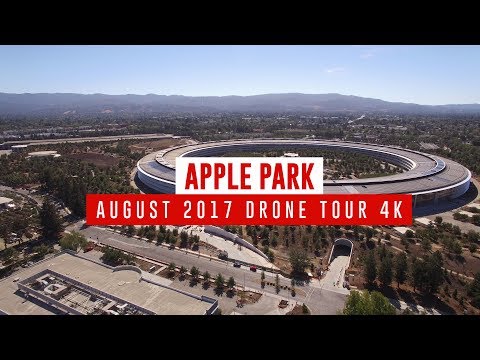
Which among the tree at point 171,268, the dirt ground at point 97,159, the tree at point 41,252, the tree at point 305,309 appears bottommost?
the tree at point 305,309

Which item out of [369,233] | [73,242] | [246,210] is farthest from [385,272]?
[73,242]

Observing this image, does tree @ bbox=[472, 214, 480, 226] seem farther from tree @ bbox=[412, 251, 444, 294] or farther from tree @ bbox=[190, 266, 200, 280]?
tree @ bbox=[190, 266, 200, 280]

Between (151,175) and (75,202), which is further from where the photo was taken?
(151,175)

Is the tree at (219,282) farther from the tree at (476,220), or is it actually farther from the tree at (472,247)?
the tree at (476,220)

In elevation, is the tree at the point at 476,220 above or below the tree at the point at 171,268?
above

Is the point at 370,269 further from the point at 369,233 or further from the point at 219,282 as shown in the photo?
the point at 219,282

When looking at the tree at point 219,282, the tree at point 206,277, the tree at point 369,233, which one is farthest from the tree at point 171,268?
the tree at point 369,233

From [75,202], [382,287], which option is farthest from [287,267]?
[75,202]
